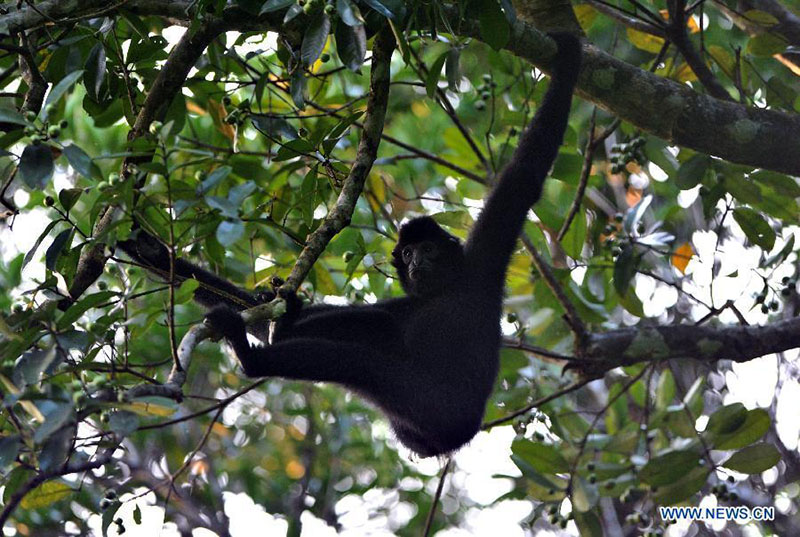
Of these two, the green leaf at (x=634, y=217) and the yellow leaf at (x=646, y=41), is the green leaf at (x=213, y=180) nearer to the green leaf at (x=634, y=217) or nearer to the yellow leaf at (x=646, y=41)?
the green leaf at (x=634, y=217)

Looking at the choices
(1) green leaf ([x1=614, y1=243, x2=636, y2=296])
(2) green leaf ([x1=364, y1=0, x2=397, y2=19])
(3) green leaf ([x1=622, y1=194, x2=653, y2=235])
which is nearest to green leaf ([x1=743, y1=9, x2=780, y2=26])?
(3) green leaf ([x1=622, y1=194, x2=653, y2=235])

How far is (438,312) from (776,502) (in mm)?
5867

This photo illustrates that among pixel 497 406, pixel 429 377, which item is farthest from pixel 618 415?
pixel 429 377

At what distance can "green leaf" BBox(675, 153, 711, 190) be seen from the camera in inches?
278

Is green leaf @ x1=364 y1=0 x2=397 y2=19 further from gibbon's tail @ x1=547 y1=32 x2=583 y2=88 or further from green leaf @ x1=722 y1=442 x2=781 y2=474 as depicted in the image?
green leaf @ x1=722 y1=442 x2=781 y2=474

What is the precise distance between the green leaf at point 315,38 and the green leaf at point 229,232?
1354 mm

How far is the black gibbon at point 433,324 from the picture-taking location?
5.84m

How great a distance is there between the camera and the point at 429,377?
636 cm

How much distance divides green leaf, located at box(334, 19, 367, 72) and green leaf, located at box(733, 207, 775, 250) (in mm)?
3816

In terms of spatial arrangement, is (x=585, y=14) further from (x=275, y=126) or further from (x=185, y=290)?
(x=185, y=290)

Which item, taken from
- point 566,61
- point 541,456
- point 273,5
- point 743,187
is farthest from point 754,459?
point 273,5

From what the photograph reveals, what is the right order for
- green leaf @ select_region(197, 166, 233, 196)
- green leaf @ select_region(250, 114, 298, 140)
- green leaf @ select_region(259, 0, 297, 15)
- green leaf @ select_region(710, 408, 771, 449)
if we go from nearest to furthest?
green leaf @ select_region(197, 166, 233, 196) < green leaf @ select_region(259, 0, 297, 15) < green leaf @ select_region(250, 114, 298, 140) < green leaf @ select_region(710, 408, 771, 449)

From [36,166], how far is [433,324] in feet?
12.1

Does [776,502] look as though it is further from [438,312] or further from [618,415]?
[438,312]
